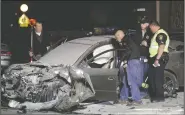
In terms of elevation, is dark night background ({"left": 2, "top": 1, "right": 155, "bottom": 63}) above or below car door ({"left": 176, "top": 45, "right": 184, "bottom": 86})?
above

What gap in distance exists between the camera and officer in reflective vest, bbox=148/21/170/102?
25.4ft

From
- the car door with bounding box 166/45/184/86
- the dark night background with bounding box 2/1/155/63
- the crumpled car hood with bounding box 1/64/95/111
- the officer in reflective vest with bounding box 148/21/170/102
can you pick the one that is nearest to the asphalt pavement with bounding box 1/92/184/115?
the crumpled car hood with bounding box 1/64/95/111

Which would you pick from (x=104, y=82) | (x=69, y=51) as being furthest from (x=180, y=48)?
(x=69, y=51)

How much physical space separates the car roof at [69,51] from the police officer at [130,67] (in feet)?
1.53

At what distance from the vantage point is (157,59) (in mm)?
7762

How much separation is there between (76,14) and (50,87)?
1493 centimetres

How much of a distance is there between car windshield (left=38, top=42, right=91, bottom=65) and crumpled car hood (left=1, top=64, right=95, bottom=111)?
34cm

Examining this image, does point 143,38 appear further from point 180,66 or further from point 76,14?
point 76,14

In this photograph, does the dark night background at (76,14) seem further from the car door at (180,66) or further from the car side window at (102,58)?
the car side window at (102,58)

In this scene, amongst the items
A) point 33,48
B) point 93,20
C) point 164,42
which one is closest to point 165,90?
point 164,42

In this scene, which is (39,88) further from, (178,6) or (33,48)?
(178,6)

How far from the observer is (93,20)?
2098 cm

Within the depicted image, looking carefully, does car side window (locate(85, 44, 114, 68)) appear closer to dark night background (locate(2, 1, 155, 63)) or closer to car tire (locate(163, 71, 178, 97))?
car tire (locate(163, 71, 178, 97))

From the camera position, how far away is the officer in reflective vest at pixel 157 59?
773 centimetres
